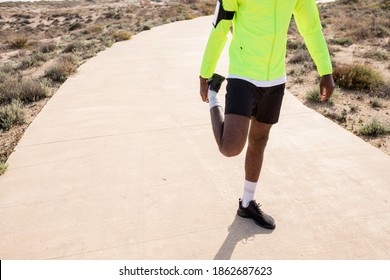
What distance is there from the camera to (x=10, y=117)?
586 cm

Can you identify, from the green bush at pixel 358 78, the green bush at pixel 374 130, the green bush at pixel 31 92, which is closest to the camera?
the green bush at pixel 374 130

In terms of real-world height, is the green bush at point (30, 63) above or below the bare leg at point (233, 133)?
below

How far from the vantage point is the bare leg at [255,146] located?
9.56 feet

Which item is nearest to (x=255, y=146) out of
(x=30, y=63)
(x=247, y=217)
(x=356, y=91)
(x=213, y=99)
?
(x=213, y=99)

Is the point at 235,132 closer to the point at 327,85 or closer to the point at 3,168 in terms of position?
the point at 327,85

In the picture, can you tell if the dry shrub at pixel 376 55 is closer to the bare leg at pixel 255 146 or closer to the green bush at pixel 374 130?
the green bush at pixel 374 130

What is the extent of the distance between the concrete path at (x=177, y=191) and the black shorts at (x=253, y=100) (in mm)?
973

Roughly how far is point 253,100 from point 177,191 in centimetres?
144

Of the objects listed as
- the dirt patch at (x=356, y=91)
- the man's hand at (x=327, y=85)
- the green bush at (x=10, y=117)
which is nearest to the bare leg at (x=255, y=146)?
the man's hand at (x=327, y=85)

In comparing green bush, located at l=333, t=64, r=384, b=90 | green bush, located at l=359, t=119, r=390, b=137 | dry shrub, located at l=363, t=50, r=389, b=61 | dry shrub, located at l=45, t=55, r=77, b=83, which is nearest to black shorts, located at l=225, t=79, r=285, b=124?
green bush, located at l=359, t=119, r=390, b=137

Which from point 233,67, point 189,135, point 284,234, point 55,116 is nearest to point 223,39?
point 233,67

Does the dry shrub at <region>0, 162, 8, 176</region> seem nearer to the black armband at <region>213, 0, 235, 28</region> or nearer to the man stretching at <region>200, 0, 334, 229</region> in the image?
the man stretching at <region>200, 0, 334, 229</region>
